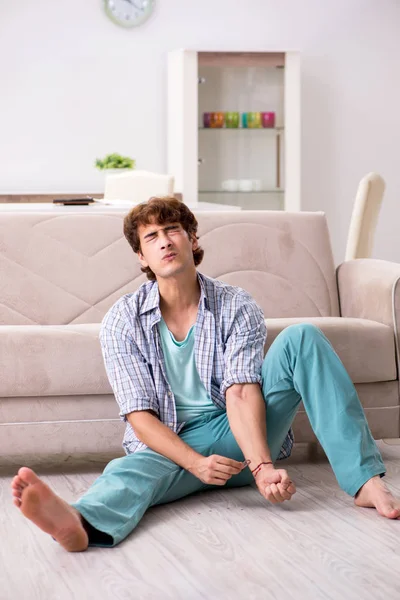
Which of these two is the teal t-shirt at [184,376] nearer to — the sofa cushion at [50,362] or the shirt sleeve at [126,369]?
the shirt sleeve at [126,369]

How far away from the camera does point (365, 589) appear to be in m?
1.75

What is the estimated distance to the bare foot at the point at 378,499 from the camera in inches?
86.0

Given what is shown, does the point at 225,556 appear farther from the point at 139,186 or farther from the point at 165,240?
the point at 139,186

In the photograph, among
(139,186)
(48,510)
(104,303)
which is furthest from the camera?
(139,186)

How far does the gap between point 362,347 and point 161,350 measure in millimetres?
714

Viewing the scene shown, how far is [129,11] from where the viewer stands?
6844 millimetres

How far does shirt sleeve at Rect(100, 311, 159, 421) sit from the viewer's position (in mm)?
2295

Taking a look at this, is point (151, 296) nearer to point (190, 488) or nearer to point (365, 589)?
point (190, 488)

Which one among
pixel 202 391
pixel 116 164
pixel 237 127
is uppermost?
pixel 237 127

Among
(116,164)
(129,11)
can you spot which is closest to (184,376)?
(116,164)

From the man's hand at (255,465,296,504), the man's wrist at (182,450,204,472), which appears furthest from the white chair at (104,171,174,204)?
the man's hand at (255,465,296,504)

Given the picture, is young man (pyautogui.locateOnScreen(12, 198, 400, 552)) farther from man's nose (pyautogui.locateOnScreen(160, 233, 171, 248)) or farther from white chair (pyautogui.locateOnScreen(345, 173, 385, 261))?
white chair (pyautogui.locateOnScreen(345, 173, 385, 261))

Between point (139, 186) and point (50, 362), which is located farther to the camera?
point (139, 186)

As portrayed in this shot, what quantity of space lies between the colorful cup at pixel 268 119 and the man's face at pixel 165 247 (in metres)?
4.49
